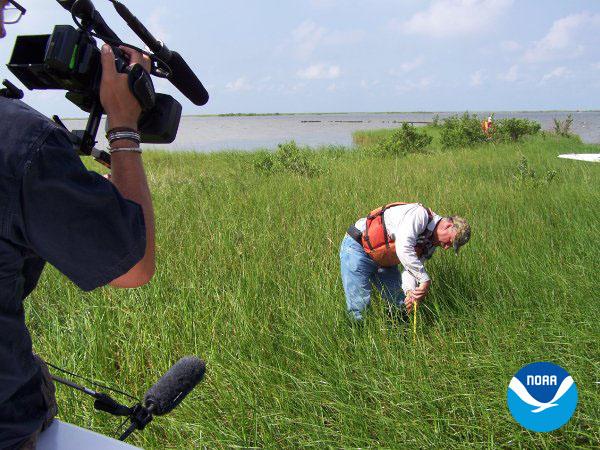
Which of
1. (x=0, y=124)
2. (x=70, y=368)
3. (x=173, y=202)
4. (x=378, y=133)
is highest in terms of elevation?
(x=378, y=133)

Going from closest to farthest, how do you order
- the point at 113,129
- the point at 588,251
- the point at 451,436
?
the point at 113,129
the point at 451,436
the point at 588,251

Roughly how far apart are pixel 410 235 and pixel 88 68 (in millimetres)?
2381

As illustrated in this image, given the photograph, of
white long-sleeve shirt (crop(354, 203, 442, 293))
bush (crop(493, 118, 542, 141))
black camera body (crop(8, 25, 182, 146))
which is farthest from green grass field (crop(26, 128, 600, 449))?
bush (crop(493, 118, 542, 141))

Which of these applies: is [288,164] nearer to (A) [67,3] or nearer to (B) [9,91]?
(A) [67,3]

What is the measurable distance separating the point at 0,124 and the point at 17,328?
0.38m

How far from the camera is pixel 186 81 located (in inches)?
48.8

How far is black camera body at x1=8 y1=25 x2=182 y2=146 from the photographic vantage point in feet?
2.91

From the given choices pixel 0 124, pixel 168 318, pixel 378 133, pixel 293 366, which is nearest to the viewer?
pixel 0 124

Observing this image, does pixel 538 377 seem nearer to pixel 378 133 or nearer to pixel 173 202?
pixel 173 202

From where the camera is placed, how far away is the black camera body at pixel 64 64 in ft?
2.91

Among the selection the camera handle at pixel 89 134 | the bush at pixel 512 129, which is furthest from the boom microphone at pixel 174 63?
the bush at pixel 512 129

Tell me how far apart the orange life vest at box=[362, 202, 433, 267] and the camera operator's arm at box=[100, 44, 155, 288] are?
7.95 feet

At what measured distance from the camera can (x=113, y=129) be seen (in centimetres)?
99

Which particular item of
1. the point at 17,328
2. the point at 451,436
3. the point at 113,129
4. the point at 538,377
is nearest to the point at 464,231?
the point at 538,377
